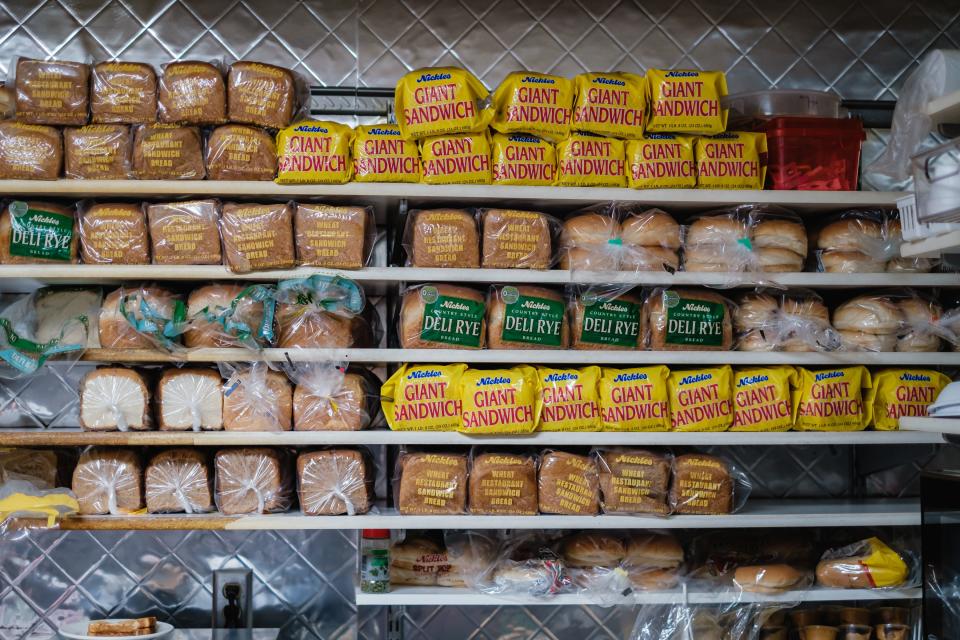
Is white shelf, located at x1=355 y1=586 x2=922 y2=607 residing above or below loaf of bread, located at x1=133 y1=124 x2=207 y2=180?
below

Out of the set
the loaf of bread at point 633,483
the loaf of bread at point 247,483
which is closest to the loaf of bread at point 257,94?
the loaf of bread at point 247,483

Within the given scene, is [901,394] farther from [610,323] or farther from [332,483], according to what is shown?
[332,483]

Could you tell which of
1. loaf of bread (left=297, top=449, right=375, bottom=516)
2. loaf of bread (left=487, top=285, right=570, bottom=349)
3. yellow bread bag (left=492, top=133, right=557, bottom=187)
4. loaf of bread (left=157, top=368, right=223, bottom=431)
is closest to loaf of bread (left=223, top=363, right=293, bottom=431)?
loaf of bread (left=157, top=368, right=223, bottom=431)

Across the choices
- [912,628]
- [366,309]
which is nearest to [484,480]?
[366,309]

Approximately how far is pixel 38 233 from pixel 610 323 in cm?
165

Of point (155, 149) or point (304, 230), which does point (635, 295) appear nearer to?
point (304, 230)

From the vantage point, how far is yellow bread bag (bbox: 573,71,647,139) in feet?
8.43

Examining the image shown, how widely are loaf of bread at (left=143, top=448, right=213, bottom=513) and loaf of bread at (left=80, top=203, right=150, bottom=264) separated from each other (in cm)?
58

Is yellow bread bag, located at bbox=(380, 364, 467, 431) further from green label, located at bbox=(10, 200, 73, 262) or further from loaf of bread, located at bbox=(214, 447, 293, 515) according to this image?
green label, located at bbox=(10, 200, 73, 262)

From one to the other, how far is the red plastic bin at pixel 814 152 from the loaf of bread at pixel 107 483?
207cm

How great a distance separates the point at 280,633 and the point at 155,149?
1583 mm

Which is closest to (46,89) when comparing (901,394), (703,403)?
(703,403)

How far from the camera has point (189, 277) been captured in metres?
2.49

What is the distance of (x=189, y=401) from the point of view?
2510 mm
